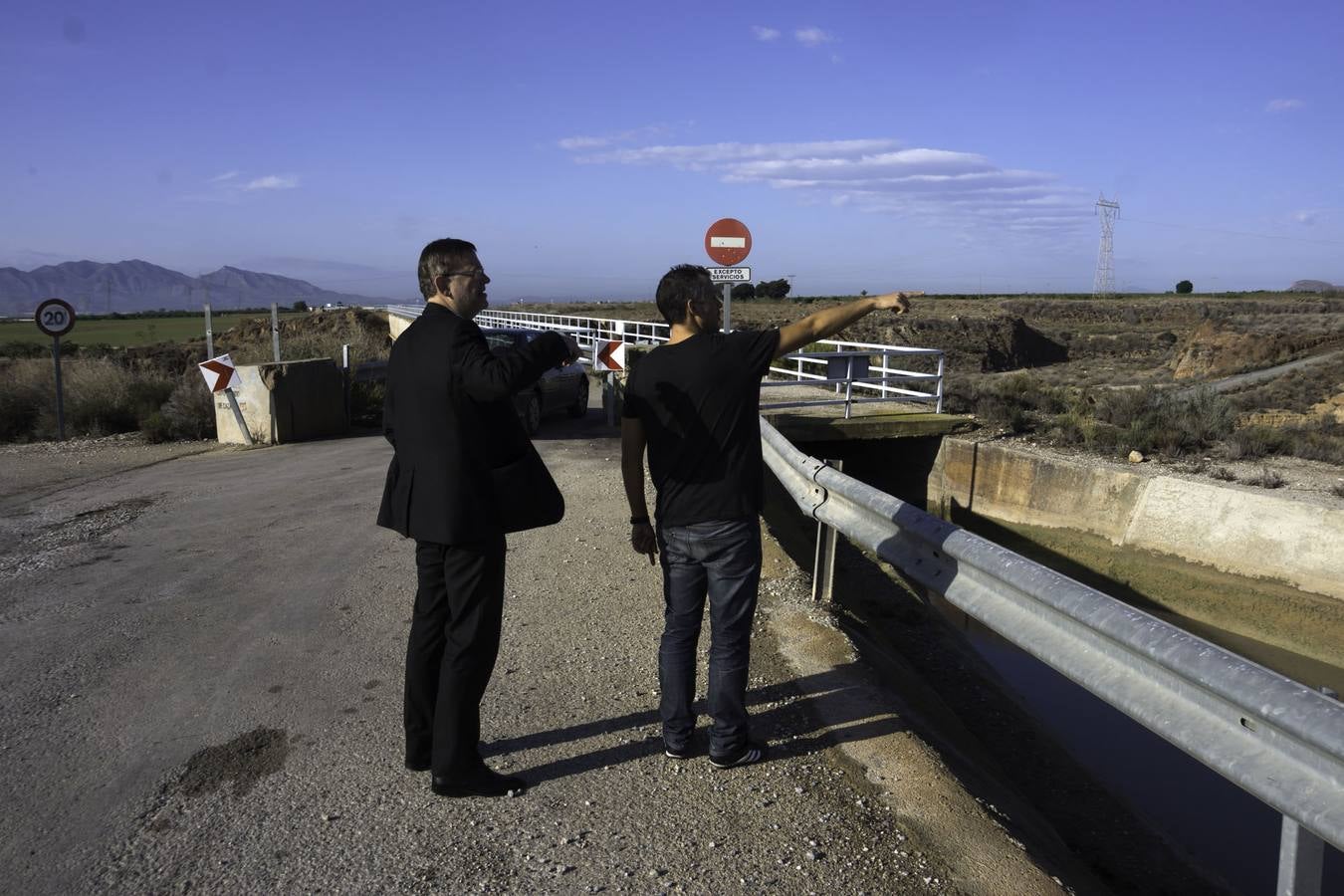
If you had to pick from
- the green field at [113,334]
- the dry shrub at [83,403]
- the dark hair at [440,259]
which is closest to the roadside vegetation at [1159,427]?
the dark hair at [440,259]

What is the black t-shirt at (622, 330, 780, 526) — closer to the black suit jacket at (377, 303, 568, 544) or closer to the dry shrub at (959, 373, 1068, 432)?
the black suit jacket at (377, 303, 568, 544)

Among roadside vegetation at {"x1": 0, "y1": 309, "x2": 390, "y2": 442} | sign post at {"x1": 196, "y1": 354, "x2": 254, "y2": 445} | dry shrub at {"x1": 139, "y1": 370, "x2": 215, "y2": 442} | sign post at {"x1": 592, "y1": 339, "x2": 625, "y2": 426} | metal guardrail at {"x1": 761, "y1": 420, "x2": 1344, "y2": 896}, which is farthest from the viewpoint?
sign post at {"x1": 592, "y1": 339, "x2": 625, "y2": 426}

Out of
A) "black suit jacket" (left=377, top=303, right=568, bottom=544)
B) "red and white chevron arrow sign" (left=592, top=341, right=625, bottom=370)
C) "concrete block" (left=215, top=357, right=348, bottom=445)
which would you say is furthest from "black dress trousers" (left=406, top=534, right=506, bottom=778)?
"red and white chevron arrow sign" (left=592, top=341, right=625, bottom=370)

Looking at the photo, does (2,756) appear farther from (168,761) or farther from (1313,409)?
(1313,409)

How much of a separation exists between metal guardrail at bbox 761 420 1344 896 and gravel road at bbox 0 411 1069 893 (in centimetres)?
74

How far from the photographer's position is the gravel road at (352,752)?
3148 millimetres

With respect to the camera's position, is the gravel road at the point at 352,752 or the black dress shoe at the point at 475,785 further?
the black dress shoe at the point at 475,785

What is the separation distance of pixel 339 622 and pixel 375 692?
1.23 meters

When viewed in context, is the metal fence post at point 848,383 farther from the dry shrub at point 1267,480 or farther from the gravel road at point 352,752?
the gravel road at point 352,752

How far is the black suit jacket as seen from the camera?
337 centimetres

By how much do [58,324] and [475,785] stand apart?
15.2 meters

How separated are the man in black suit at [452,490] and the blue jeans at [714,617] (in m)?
0.70

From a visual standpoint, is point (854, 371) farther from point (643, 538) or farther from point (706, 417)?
point (706, 417)

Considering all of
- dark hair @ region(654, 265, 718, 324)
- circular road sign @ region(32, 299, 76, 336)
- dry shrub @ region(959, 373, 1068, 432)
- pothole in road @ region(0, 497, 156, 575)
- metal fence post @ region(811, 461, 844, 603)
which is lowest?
pothole in road @ region(0, 497, 156, 575)
